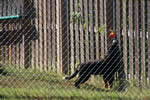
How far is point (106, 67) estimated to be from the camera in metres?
5.62

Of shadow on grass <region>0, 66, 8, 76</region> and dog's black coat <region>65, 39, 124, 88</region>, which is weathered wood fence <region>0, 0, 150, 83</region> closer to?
dog's black coat <region>65, 39, 124, 88</region>

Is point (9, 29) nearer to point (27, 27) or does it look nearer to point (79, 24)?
point (27, 27)

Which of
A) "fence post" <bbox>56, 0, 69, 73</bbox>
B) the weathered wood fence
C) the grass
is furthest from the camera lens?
"fence post" <bbox>56, 0, 69, 73</bbox>

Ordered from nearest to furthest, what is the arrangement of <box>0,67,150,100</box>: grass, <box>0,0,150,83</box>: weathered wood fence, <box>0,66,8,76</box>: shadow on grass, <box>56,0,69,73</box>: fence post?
<box>0,67,150,100</box>: grass < <box>0,0,150,83</box>: weathered wood fence < <box>0,66,8,76</box>: shadow on grass < <box>56,0,69,73</box>: fence post

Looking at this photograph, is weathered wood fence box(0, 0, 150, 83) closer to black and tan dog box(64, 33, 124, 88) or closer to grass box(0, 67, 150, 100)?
black and tan dog box(64, 33, 124, 88)

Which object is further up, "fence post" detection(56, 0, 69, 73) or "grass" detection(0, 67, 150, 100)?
"fence post" detection(56, 0, 69, 73)

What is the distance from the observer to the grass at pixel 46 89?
14.3 ft

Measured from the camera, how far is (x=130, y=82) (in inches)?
216

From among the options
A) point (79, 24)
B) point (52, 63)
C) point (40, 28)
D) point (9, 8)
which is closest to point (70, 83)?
point (52, 63)

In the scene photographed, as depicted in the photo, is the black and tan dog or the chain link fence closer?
the chain link fence

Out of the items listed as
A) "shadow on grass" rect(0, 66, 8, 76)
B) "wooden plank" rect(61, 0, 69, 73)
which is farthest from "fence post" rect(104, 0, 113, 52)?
"shadow on grass" rect(0, 66, 8, 76)

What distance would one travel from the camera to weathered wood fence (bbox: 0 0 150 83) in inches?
215

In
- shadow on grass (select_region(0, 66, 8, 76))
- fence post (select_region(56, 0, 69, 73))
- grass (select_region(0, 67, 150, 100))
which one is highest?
fence post (select_region(56, 0, 69, 73))

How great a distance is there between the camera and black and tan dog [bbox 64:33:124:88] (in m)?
5.46
